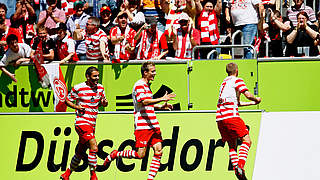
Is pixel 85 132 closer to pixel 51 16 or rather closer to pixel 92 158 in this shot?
pixel 92 158

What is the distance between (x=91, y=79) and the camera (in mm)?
10859

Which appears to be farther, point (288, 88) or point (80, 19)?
point (80, 19)

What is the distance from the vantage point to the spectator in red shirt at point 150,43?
13164 millimetres

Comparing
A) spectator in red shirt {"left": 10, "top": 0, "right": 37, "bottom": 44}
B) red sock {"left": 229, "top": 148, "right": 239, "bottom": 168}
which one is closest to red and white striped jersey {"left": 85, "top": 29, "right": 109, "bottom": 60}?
spectator in red shirt {"left": 10, "top": 0, "right": 37, "bottom": 44}

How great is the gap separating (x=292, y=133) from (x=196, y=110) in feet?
6.28

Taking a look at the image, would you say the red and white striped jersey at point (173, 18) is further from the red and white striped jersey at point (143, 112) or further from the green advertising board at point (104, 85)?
the red and white striped jersey at point (143, 112)

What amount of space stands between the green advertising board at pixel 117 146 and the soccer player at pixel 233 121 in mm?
792

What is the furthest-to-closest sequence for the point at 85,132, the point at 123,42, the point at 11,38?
the point at 123,42 → the point at 11,38 → the point at 85,132

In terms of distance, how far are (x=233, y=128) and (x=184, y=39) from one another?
11.0 ft

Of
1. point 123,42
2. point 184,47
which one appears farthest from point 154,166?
point 123,42

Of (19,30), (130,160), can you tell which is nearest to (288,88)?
(130,160)

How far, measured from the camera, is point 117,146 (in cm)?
1172

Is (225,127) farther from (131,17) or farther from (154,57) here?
(131,17)

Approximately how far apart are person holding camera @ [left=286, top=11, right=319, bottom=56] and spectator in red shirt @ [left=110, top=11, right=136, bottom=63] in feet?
11.4
